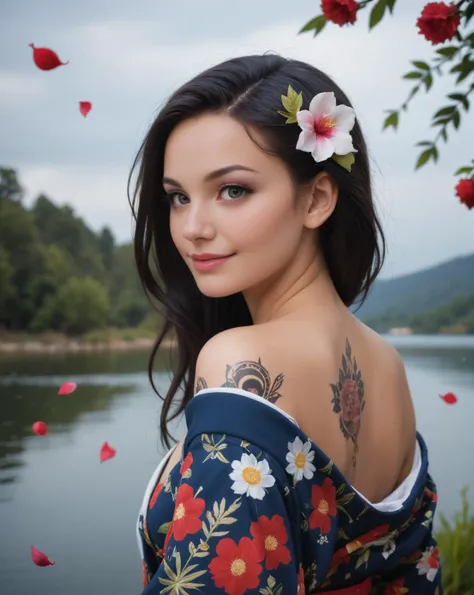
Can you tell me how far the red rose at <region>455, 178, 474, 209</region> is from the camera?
2.04m

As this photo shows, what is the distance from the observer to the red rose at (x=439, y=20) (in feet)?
5.95

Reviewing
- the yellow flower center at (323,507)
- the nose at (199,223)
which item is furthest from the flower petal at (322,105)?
the yellow flower center at (323,507)

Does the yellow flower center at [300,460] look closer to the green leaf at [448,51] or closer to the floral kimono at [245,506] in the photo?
the floral kimono at [245,506]

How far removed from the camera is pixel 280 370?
116cm

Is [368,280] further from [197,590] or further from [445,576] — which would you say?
[445,576]

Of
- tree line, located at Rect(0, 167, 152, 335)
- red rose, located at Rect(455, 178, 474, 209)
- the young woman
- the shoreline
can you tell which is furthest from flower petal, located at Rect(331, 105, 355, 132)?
tree line, located at Rect(0, 167, 152, 335)

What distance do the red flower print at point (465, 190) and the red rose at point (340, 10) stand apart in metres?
0.49

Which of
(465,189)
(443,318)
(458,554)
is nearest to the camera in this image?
(465,189)

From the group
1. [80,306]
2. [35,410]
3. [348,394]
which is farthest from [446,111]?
[80,306]

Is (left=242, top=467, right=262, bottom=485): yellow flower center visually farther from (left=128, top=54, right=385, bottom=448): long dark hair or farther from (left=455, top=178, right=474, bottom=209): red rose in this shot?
(left=455, top=178, right=474, bottom=209): red rose

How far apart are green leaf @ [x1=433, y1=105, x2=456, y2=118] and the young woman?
80 centimetres

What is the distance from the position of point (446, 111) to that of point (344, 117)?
891 millimetres

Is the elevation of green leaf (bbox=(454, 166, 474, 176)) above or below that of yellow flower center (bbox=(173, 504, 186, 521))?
above

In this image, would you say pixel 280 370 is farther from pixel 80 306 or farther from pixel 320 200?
pixel 80 306
